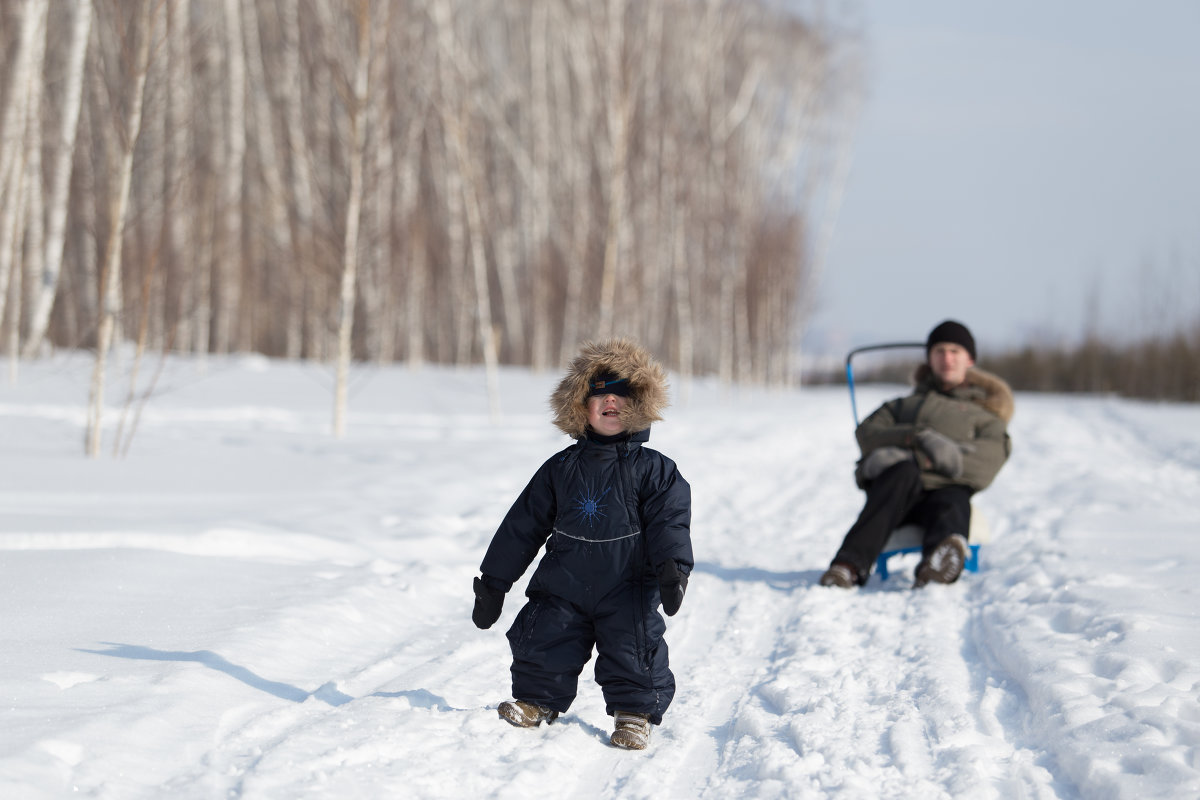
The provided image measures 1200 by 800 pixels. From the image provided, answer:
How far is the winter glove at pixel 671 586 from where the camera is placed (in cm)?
270

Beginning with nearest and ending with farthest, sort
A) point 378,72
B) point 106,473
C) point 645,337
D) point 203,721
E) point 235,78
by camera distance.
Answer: point 203,721
point 106,473
point 378,72
point 235,78
point 645,337

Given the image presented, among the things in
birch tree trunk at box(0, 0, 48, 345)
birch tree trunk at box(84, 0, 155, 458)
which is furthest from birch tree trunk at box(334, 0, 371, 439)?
birch tree trunk at box(0, 0, 48, 345)

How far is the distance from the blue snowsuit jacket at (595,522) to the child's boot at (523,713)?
316 mm

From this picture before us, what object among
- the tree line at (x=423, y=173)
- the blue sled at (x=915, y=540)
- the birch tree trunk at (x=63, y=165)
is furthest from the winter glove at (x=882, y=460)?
the birch tree trunk at (x=63, y=165)

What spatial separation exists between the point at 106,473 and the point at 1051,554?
6104 millimetres

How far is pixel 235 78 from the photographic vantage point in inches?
778

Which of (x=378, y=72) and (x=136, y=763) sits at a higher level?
(x=378, y=72)

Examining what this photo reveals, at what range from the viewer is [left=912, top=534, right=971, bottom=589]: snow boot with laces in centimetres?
485

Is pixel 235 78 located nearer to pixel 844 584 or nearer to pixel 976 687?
pixel 844 584

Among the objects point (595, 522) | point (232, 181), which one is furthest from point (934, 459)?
point (232, 181)

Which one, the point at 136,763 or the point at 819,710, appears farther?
the point at 819,710

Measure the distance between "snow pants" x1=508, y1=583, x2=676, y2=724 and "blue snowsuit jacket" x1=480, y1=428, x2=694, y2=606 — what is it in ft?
0.14

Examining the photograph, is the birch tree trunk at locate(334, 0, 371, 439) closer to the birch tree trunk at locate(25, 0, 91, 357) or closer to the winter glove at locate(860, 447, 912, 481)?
the birch tree trunk at locate(25, 0, 91, 357)

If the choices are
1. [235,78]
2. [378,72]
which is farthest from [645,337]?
[378,72]
